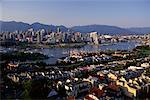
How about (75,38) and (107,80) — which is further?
(75,38)

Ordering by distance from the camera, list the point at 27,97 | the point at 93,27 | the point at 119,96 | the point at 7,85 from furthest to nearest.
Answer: the point at 93,27, the point at 7,85, the point at 119,96, the point at 27,97

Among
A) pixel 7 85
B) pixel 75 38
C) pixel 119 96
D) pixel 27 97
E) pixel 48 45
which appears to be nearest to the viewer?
pixel 27 97

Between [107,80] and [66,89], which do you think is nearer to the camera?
[66,89]

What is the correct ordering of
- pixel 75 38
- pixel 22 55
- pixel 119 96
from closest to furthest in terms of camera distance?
pixel 119 96
pixel 22 55
pixel 75 38

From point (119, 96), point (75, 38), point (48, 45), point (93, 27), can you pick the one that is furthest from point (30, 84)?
point (93, 27)

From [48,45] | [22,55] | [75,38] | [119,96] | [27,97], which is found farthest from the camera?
[75,38]

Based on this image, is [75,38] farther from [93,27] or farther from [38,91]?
[93,27]

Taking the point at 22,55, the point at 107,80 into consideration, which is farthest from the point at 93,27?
the point at 107,80

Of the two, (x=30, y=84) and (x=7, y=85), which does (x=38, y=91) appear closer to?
(x=30, y=84)
